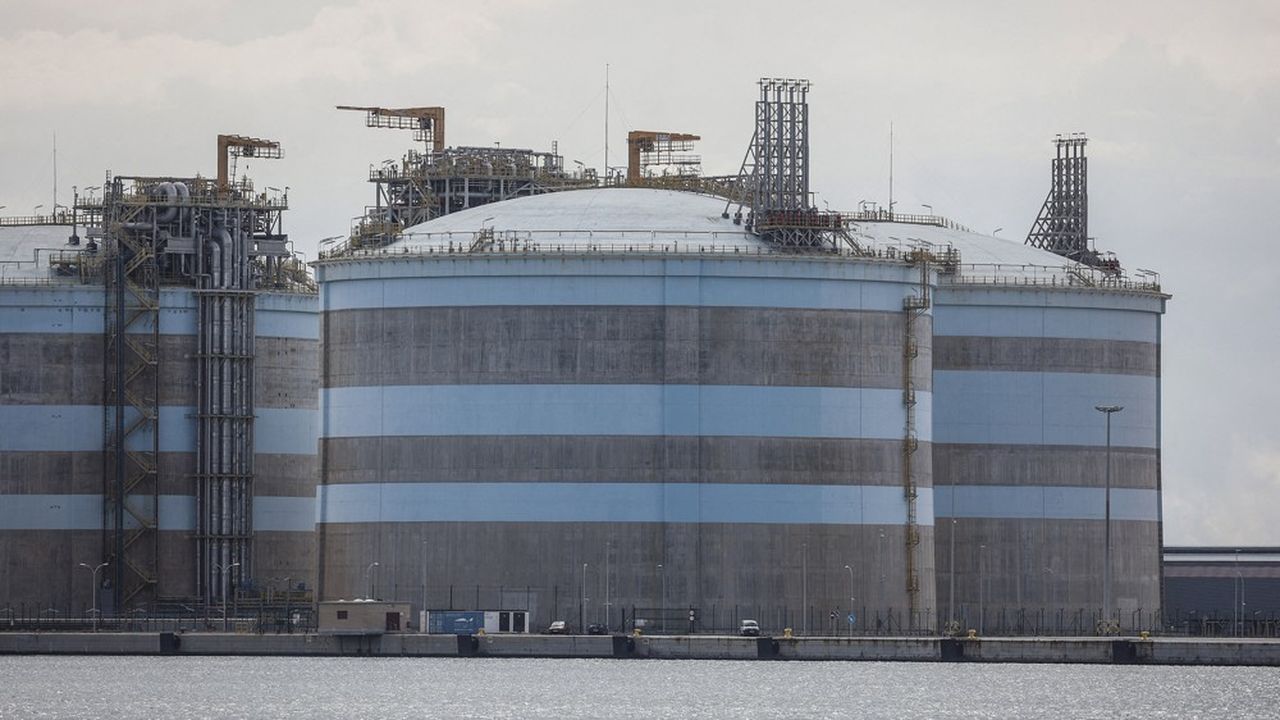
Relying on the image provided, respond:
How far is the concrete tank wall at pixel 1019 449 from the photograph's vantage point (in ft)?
582

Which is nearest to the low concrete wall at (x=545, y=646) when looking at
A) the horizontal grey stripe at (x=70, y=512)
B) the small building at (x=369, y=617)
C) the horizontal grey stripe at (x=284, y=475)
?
the small building at (x=369, y=617)

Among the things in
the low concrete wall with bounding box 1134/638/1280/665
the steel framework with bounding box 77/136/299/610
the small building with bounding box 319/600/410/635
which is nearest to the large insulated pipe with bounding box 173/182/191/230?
the steel framework with bounding box 77/136/299/610

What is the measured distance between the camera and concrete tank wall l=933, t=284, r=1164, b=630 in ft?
582

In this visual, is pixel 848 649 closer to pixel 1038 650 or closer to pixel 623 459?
pixel 1038 650

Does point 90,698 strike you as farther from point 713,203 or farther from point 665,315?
point 713,203

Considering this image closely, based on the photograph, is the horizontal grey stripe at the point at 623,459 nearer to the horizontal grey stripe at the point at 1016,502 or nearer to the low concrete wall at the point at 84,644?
the horizontal grey stripe at the point at 1016,502

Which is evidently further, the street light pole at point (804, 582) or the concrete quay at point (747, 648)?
the street light pole at point (804, 582)

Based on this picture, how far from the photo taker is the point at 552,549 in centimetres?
16250

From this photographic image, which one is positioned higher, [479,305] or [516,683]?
[479,305]

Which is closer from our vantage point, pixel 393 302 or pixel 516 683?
pixel 516 683

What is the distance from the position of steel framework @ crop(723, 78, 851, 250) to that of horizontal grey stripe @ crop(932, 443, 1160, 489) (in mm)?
13995

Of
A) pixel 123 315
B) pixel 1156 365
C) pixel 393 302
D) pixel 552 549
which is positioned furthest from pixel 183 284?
pixel 1156 365

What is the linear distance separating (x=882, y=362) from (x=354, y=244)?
1075 inches

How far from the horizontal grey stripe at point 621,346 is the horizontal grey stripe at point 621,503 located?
497cm
